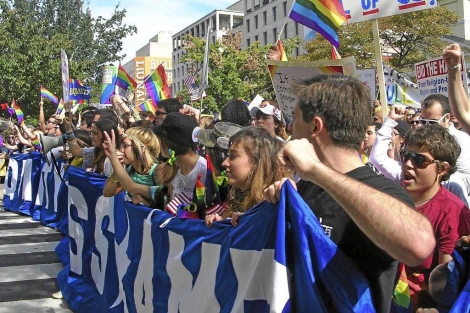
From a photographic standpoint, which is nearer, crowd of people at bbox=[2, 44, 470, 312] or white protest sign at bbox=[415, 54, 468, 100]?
crowd of people at bbox=[2, 44, 470, 312]

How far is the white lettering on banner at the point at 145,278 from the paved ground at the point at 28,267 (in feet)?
5.57

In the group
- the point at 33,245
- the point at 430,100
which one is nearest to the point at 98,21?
the point at 33,245

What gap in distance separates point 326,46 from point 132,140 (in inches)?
1031

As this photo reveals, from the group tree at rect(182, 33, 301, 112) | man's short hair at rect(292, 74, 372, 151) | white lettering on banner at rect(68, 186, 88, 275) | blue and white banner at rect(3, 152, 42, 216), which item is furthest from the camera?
tree at rect(182, 33, 301, 112)

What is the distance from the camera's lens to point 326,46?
3002cm

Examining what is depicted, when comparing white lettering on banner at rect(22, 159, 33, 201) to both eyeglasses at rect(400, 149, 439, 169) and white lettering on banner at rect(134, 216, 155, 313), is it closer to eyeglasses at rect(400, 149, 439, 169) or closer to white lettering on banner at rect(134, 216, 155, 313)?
white lettering on banner at rect(134, 216, 155, 313)

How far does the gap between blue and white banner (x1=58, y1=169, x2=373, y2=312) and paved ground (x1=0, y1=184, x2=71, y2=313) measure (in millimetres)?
340

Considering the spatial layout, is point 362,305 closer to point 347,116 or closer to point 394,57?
point 347,116

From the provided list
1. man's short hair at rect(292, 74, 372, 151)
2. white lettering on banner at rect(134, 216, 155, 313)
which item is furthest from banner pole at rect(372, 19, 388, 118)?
man's short hair at rect(292, 74, 372, 151)

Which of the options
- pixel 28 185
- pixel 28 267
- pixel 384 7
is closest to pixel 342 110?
pixel 384 7

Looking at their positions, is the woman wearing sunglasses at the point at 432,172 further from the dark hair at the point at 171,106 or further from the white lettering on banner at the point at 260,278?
the dark hair at the point at 171,106

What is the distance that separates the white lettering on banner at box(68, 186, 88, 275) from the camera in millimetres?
5676

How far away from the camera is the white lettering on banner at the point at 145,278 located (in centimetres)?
395

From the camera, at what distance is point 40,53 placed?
27.6 m
